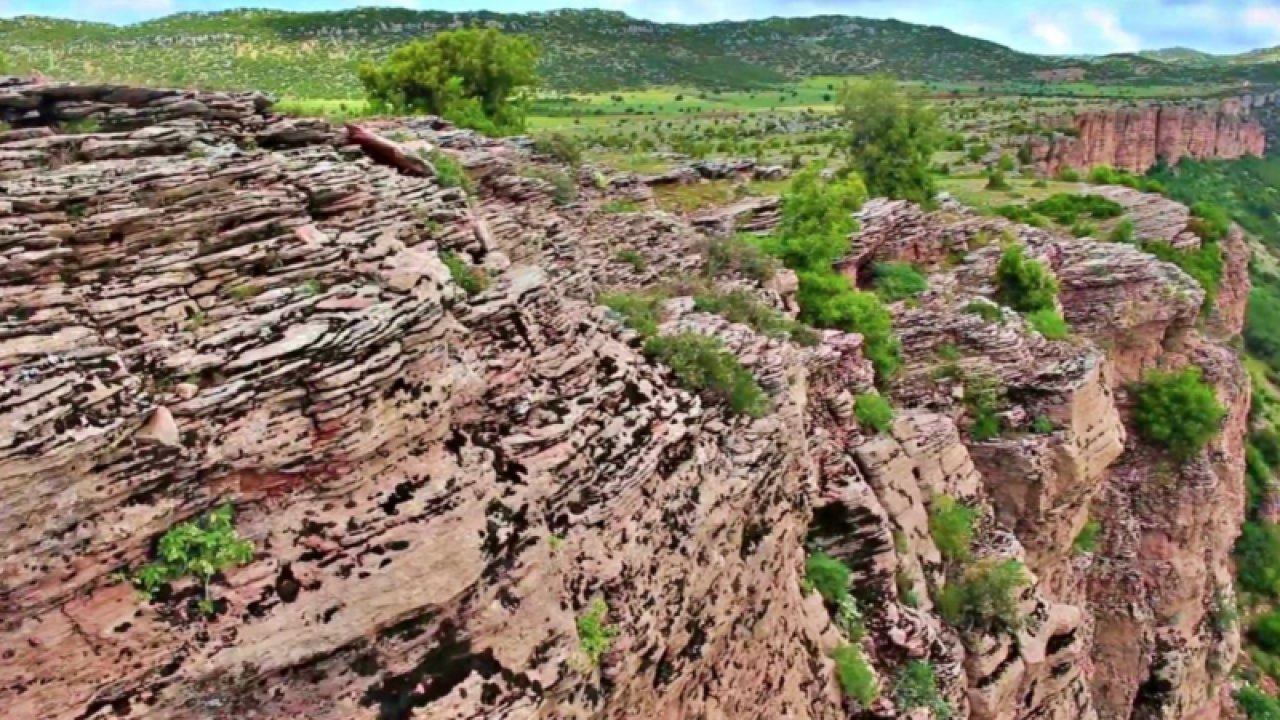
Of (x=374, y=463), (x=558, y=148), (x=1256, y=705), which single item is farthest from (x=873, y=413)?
(x=1256, y=705)

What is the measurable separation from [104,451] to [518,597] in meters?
3.96

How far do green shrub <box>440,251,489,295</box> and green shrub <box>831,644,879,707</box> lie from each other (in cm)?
791

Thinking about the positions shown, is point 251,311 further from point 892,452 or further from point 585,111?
point 585,111

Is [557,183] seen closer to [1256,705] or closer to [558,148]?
[558,148]

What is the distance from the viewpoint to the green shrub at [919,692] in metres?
16.5

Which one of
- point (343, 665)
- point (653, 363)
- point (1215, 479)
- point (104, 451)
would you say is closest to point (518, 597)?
point (343, 665)

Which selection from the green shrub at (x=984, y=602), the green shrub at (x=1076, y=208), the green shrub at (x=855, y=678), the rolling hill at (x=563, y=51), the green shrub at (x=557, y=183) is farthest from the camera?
the rolling hill at (x=563, y=51)

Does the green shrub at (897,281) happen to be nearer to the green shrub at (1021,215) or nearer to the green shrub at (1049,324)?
the green shrub at (1049,324)

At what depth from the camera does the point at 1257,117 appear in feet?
423

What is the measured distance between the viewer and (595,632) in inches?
424

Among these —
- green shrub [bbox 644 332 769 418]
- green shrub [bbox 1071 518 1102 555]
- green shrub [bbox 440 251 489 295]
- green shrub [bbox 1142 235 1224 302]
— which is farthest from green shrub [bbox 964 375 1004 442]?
green shrub [bbox 1142 235 1224 302]

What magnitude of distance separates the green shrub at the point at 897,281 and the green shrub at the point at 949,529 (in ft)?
27.4

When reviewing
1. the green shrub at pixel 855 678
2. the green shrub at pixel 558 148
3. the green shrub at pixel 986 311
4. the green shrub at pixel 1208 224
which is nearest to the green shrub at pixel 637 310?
the green shrub at pixel 855 678

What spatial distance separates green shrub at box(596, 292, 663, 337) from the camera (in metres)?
15.6
